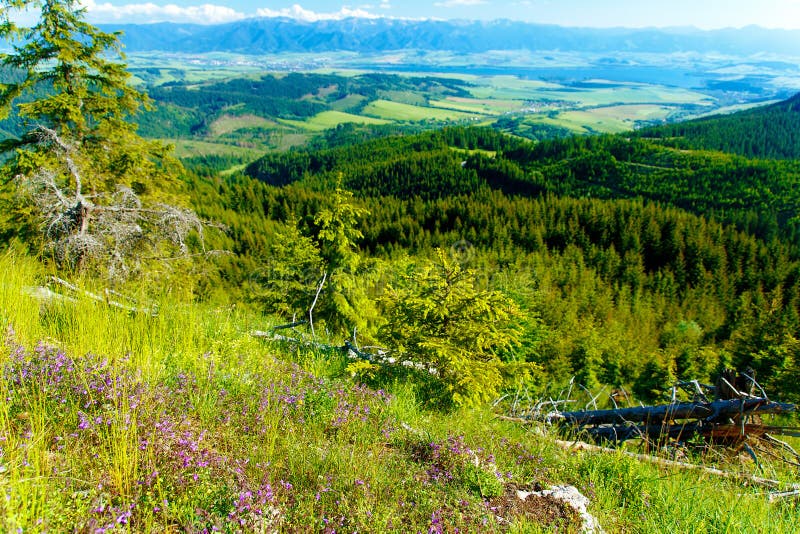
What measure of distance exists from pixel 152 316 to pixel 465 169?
139 metres

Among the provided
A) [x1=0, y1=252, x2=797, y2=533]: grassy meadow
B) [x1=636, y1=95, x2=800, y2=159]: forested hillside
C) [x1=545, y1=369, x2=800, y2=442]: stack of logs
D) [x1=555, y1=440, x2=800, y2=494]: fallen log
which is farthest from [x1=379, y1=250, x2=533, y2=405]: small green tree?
[x1=636, y1=95, x2=800, y2=159]: forested hillside

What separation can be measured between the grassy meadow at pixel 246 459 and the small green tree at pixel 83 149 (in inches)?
260

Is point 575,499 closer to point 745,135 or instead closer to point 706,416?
point 706,416

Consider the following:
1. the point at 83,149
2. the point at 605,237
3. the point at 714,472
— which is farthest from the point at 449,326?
the point at 605,237

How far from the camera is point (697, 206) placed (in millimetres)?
106438

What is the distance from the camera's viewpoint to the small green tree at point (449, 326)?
6258 millimetres

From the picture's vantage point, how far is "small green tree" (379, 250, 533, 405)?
626 centimetres

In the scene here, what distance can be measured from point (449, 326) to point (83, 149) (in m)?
13.9

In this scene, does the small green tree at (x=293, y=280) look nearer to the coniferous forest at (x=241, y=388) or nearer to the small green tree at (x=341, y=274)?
the coniferous forest at (x=241, y=388)

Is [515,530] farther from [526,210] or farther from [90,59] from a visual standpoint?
[526,210]

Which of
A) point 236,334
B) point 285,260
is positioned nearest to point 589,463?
point 236,334

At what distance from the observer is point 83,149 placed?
44.6 ft

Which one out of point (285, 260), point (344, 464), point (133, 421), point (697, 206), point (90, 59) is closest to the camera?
point (133, 421)

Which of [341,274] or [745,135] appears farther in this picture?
[745,135]
